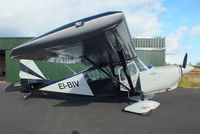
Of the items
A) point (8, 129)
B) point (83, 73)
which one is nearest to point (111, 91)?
point (83, 73)

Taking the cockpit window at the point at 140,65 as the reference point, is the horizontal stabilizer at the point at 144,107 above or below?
below

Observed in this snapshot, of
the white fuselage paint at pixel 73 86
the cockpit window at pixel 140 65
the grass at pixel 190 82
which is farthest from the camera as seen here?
the grass at pixel 190 82

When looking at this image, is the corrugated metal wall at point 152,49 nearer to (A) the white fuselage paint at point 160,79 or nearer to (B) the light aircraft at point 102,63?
(B) the light aircraft at point 102,63

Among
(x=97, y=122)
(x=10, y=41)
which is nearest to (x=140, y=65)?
(x=97, y=122)

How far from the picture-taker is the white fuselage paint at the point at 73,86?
5.70m

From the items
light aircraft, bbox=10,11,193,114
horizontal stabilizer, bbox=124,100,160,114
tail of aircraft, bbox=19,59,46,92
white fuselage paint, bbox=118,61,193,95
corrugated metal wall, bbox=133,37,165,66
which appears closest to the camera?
light aircraft, bbox=10,11,193,114

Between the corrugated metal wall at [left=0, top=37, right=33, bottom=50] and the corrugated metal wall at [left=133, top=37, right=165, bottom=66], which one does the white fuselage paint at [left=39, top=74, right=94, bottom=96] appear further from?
the corrugated metal wall at [left=0, top=37, right=33, bottom=50]

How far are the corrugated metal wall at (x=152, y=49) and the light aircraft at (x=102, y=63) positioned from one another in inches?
342

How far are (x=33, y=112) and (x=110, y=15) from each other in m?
4.07

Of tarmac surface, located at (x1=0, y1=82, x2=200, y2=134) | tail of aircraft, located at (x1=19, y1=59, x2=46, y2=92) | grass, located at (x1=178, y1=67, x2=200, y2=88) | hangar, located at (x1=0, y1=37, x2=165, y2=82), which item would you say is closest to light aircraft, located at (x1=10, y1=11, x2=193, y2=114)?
tail of aircraft, located at (x1=19, y1=59, x2=46, y2=92)

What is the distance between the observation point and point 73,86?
5844mm

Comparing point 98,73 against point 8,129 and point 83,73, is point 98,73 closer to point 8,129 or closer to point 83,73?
point 83,73

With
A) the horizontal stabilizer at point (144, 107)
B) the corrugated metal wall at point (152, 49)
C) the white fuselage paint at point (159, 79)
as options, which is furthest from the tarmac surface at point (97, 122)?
the corrugated metal wall at point (152, 49)

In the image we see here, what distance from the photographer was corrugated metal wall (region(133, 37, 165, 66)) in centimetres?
1371
